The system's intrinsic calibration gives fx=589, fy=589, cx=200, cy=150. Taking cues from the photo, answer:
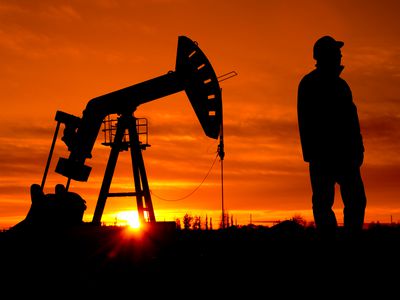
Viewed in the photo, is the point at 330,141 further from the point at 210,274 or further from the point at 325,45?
the point at 210,274

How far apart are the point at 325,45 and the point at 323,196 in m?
1.55

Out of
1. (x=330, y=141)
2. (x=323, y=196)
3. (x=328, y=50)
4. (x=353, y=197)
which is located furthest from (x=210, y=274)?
(x=328, y=50)

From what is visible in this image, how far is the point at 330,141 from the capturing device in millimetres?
5973

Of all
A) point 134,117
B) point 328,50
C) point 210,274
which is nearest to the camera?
point 210,274

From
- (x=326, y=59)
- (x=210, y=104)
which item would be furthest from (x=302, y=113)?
(x=210, y=104)

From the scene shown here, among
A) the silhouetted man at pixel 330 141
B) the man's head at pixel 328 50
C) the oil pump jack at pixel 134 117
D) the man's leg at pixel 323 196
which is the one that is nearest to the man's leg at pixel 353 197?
the silhouetted man at pixel 330 141

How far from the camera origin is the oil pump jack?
637 inches

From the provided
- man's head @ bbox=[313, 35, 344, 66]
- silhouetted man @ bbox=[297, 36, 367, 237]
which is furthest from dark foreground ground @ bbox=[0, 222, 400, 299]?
man's head @ bbox=[313, 35, 344, 66]

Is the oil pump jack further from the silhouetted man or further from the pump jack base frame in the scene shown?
the silhouetted man

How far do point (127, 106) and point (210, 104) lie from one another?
9.29 ft

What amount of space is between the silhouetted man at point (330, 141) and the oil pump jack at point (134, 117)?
32.3 ft

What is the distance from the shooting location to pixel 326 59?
6.10 meters

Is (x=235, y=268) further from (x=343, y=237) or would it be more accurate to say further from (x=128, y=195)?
(x=128, y=195)

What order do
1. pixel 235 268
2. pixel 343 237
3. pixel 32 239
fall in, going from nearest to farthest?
pixel 235 268 → pixel 343 237 → pixel 32 239
